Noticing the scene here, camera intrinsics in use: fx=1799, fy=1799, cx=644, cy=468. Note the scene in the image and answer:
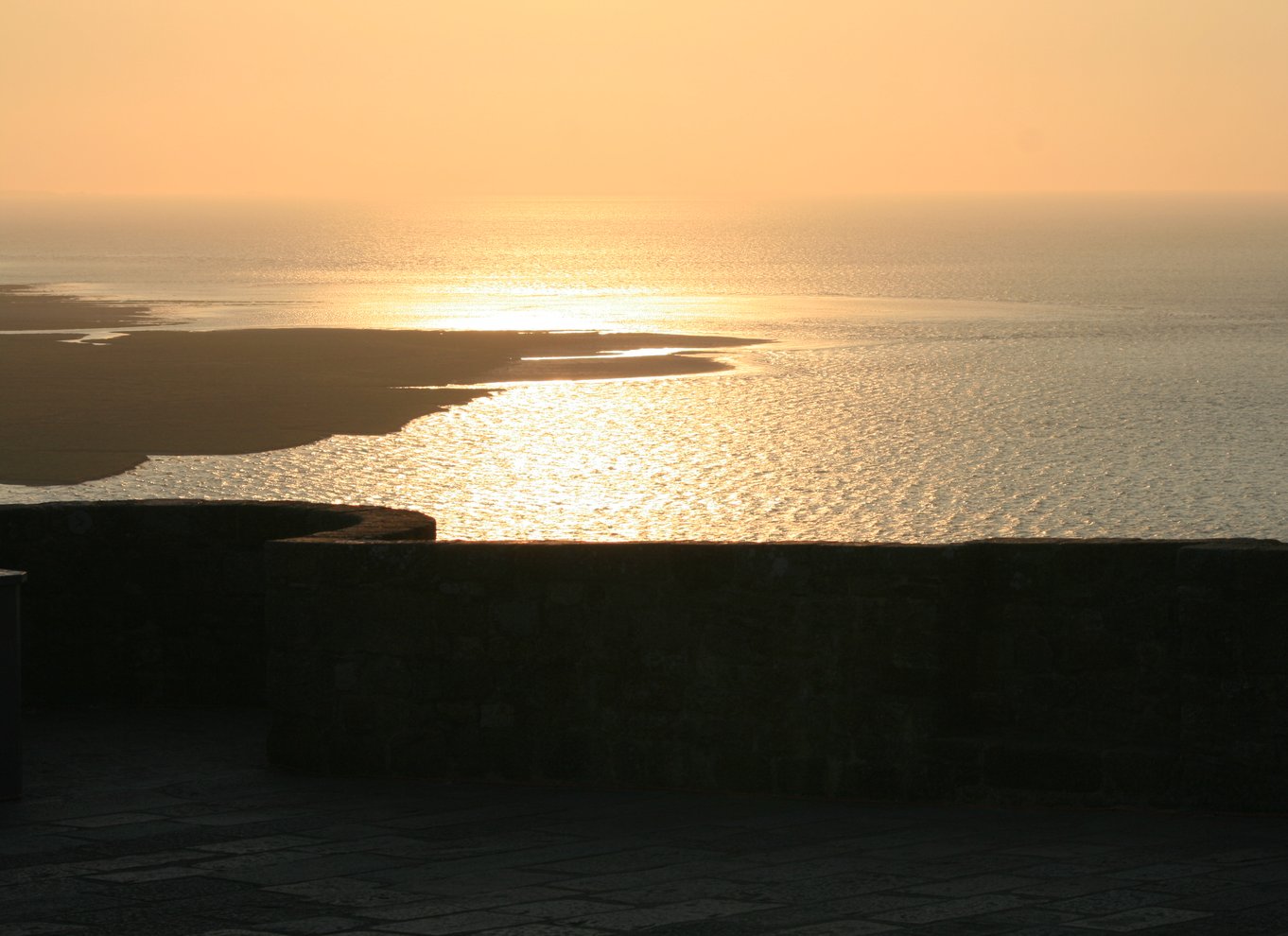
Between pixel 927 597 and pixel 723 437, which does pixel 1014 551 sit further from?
pixel 723 437

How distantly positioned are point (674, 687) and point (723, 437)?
28.5 metres

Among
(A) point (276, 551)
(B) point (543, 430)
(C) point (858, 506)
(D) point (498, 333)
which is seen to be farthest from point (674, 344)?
(A) point (276, 551)

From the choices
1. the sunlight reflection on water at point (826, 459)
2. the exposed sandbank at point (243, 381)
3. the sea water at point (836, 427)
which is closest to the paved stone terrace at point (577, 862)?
the sunlight reflection on water at point (826, 459)

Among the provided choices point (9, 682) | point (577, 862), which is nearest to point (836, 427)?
point (9, 682)

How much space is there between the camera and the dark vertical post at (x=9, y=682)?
24.8ft

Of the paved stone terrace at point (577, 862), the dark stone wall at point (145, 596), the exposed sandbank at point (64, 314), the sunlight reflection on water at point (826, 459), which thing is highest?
the exposed sandbank at point (64, 314)

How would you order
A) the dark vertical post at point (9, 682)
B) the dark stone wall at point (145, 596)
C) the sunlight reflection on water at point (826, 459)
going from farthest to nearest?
the sunlight reflection on water at point (826, 459), the dark stone wall at point (145, 596), the dark vertical post at point (9, 682)

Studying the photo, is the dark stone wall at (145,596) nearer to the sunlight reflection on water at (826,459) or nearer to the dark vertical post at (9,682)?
the dark vertical post at (9,682)

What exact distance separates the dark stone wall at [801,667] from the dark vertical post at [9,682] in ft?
3.96

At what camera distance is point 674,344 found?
56438mm

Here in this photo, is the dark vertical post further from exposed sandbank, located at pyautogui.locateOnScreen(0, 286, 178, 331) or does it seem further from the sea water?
exposed sandbank, located at pyautogui.locateOnScreen(0, 286, 178, 331)

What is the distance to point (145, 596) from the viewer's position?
9938 mm

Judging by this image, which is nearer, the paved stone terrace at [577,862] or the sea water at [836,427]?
the paved stone terrace at [577,862]

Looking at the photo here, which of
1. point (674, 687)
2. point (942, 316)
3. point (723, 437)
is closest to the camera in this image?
point (674, 687)
